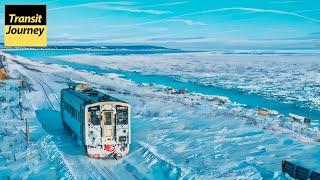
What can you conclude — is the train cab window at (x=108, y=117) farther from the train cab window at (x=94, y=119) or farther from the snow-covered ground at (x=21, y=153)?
the snow-covered ground at (x=21, y=153)

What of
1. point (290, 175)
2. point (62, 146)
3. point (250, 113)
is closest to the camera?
point (290, 175)

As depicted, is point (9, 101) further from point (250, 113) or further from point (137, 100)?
point (250, 113)

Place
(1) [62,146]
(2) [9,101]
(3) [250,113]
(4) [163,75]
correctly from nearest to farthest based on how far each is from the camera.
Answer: (1) [62,146]
(3) [250,113]
(2) [9,101]
(4) [163,75]

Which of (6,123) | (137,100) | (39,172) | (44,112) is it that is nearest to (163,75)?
(137,100)

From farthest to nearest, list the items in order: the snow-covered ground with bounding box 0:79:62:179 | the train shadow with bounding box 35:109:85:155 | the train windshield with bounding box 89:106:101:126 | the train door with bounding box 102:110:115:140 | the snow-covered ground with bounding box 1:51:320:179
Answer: the train shadow with bounding box 35:109:85:155
the train door with bounding box 102:110:115:140
the train windshield with bounding box 89:106:101:126
the snow-covered ground with bounding box 0:79:62:179
the snow-covered ground with bounding box 1:51:320:179

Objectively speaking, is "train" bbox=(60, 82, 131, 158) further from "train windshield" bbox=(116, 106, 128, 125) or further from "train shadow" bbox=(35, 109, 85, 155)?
"train shadow" bbox=(35, 109, 85, 155)

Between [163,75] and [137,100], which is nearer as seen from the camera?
[137,100]

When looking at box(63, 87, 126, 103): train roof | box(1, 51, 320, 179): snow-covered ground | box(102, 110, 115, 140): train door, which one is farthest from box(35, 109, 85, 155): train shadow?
box(63, 87, 126, 103): train roof
